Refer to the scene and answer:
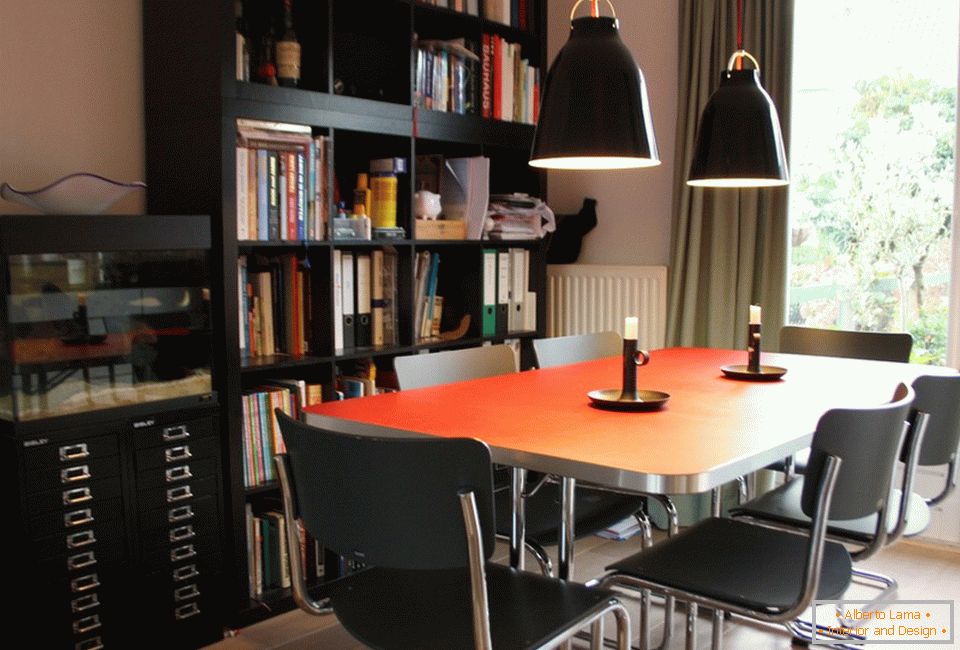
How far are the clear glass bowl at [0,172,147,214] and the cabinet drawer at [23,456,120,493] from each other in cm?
67

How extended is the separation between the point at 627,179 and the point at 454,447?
2.97 m

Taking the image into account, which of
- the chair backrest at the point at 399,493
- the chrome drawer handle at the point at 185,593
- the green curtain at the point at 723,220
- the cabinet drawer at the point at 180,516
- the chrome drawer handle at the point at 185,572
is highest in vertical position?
the green curtain at the point at 723,220

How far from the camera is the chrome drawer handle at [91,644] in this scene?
2402 mm

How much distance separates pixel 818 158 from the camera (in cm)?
373

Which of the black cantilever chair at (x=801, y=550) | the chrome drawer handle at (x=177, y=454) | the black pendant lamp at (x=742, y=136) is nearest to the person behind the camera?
the black cantilever chair at (x=801, y=550)

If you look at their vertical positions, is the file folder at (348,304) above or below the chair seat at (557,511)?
above

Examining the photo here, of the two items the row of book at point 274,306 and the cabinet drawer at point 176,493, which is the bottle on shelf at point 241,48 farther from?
the cabinet drawer at point 176,493

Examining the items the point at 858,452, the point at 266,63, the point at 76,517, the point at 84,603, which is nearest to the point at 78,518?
the point at 76,517

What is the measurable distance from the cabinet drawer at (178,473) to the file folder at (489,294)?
133 cm

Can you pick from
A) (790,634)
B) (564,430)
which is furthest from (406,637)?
(790,634)

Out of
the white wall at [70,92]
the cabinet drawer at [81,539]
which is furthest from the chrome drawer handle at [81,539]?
the white wall at [70,92]

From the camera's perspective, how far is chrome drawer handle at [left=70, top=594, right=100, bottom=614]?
2383mm

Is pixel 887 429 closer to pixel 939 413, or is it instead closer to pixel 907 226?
pixel 939 413

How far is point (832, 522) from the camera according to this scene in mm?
2221
